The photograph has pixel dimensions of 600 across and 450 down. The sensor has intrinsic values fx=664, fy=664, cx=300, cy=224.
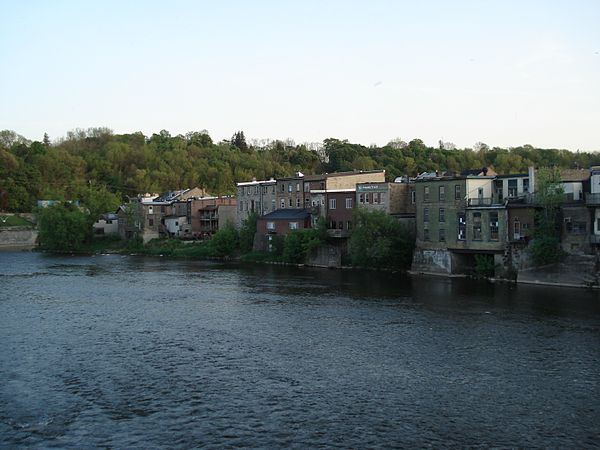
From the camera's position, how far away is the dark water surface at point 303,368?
22.3 m

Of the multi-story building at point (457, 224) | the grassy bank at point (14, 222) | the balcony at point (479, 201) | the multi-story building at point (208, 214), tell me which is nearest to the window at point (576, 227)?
the multi-story building at point (457, 224)

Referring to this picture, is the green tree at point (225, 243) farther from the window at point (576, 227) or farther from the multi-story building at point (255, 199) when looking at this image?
the window at point (576, 227)

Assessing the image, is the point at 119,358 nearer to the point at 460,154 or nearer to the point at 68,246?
the point at 68,246

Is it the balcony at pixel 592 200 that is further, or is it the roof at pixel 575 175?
the roof at pixel 575 175

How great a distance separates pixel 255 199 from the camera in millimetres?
88062

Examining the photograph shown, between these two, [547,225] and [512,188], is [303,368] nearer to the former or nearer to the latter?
[547,225]

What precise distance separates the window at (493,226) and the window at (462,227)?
8.54 ft

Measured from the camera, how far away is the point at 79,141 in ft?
585

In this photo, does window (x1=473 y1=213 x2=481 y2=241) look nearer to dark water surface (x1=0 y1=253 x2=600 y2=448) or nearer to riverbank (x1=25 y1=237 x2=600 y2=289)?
riverbank (x1=25 y1=237 x2=600 y2=289)

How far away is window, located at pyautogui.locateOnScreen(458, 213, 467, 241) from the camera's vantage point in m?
57.2

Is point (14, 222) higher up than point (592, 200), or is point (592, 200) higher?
point (592, 200)

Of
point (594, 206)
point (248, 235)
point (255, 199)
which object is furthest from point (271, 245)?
point (594, 206)

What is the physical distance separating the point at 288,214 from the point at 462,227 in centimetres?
2588

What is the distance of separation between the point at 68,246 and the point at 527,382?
272 feet
